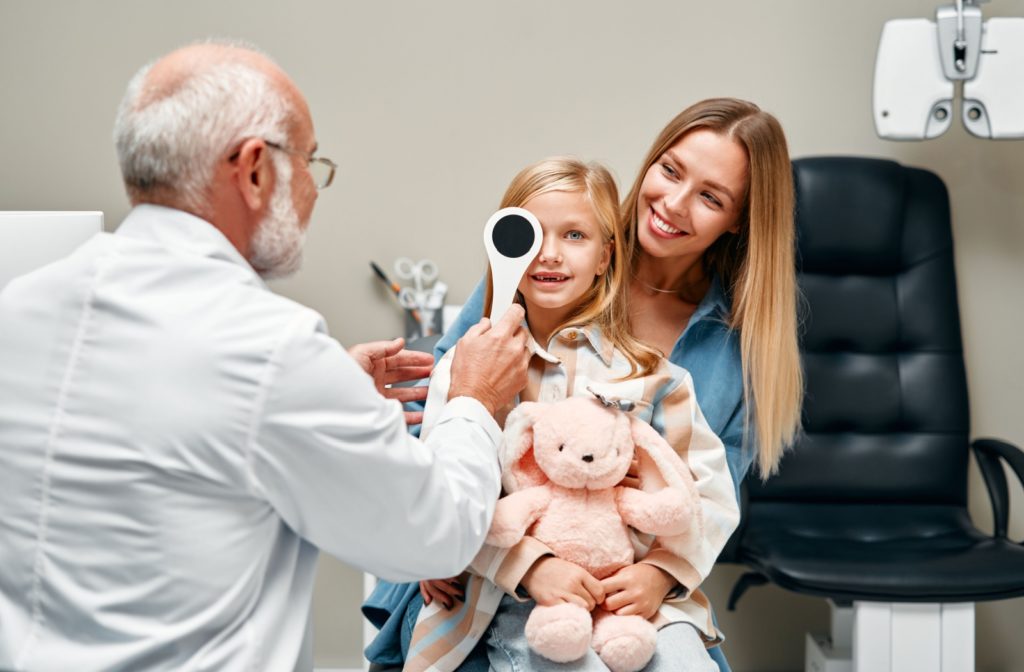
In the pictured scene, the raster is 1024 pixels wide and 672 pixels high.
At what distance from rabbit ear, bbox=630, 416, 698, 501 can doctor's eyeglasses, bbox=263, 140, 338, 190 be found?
51 cm

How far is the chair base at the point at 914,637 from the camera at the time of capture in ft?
6.75

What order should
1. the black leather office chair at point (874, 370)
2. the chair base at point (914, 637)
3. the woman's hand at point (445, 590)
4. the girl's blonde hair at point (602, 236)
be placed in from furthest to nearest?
the black leather office chair at point (874, 370) < the chair base at point (914, 637) < the girl's blonde hair at point (602, 236) < the woman's hand at point (445, 590)

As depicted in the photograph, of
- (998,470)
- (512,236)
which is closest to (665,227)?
(512,236)

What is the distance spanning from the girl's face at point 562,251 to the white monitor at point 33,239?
651mm

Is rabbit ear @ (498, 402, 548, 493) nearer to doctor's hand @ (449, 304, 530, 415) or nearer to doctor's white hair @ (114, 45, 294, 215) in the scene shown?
doctor's hand @ (449, 304, 530, 415)

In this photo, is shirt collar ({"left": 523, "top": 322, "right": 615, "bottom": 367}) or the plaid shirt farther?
shirt collar ({"left": 523, "top": 322, "right": 615, "bottom": 367})

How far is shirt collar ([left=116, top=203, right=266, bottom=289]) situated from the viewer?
110 centimetres

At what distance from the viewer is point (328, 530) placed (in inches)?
42.4

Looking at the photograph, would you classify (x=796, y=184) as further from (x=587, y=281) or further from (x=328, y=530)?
(x=328, y=530)

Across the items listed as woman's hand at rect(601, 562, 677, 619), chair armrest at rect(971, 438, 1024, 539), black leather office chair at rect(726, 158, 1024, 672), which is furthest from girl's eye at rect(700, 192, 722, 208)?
chair armrest at rect(971, 438, 1024, 539)

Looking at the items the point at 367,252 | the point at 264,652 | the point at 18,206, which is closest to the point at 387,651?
the point at 264,652

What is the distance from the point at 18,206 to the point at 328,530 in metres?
1.94

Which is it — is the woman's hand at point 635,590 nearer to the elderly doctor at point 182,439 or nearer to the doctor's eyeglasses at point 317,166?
the elderly doctor at point 182,439

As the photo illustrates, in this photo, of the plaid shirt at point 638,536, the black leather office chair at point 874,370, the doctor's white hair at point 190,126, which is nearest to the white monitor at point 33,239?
the doctor's white hair at point 190,126
